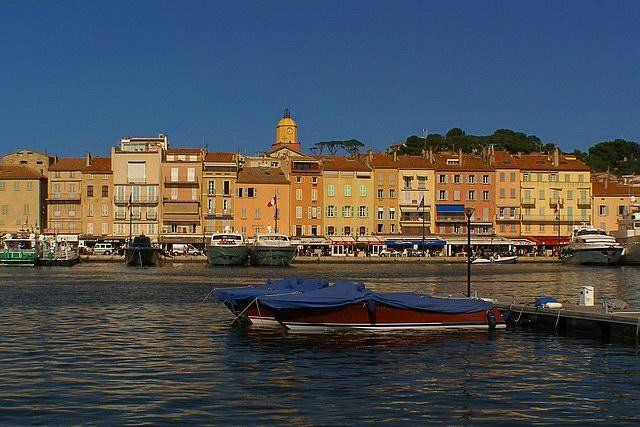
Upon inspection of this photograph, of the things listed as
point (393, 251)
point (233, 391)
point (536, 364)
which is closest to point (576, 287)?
point (536, 364)

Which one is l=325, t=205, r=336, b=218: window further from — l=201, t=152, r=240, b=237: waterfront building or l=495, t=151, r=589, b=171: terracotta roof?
l=495, t=151, r=589, b=171: terracotta roof

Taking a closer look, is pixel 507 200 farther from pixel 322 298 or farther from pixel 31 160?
pixel 322 298

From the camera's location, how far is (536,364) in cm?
2656

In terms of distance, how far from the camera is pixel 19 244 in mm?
103312

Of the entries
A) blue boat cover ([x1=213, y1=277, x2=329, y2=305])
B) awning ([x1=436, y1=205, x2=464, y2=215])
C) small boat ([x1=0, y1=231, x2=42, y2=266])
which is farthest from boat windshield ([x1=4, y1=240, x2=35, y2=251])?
blue boat cover ([x1=213, y1=277, x2=329, y2=305])

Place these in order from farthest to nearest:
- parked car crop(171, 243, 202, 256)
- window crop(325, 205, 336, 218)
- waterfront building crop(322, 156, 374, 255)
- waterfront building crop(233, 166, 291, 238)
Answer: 1. waterfront building crop(322, 156, 374, 255)
2. window crop(325, 205, 336, 218)
3. waterfront building crop(233, 166, 291, 238)
4. parked car crop(171, 243, 202, 256)

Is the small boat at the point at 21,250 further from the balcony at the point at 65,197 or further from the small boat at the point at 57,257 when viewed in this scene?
the balcony at the point at 65,197

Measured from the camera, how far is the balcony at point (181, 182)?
12188 cm

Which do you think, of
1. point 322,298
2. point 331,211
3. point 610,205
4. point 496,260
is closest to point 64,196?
point 331,211

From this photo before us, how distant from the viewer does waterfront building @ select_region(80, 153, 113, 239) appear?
404ft

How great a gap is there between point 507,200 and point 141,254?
5194 centimetres

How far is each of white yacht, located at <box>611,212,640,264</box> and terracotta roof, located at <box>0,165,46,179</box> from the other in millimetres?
74983

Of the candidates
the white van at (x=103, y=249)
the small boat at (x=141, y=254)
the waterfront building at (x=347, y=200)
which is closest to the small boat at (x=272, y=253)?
the small boat at (x=141, y=254)

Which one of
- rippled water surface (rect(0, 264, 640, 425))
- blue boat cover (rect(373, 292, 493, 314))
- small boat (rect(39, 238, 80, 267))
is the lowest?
rippled water surface (rect(0, 264, 640, 425))
